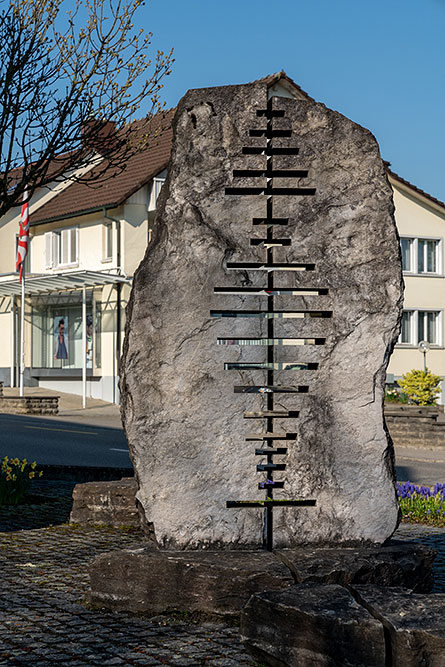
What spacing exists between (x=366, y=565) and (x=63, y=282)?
99.4 feet

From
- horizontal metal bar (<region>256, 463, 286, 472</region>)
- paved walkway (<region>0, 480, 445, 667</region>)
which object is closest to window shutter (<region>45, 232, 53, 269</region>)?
paved walkway (<region>0, 480, 445, 667</region>)

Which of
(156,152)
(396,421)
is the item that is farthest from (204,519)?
(156,152)

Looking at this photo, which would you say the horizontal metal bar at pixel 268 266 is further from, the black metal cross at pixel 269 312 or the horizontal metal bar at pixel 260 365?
the horizontal metal bar at pixel 260 365

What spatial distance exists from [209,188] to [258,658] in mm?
2911

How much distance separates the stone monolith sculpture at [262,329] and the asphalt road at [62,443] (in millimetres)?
8728

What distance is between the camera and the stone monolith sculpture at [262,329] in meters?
6.02

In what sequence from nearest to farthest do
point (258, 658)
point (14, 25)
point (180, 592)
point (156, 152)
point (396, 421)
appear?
point (258, 658), point (180, 592), point (14, 25), point (396, 421), point (156, 152)

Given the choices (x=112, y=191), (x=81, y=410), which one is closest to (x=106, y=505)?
(x=81, y=410)

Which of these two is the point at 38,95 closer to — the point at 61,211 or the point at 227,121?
the point at 227,121

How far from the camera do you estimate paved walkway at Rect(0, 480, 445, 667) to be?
4691 mm

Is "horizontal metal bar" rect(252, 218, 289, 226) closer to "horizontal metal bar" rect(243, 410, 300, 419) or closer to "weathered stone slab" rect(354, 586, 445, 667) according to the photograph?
"horizontal metal bar" rect(243, 410, 300, 419)

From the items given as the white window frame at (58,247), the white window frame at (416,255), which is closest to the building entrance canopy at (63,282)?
the white window frame at (58,247)

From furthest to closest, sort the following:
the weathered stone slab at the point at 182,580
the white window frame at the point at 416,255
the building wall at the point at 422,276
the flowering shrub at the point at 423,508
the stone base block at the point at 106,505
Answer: the white window frame at the point at 416,255, the building wall at the point at 422,276, the flowering shrub at the point at 423,508, the stone base block at the point at 106,505, the weathered stone slab at the point at 182,580

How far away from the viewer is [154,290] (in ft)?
20.0
